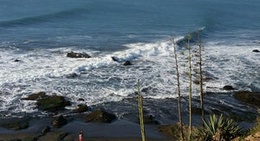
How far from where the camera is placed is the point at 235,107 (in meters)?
28.2

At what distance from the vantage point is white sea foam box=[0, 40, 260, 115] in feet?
100

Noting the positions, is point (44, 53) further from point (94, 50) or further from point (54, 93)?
point (54, 93)

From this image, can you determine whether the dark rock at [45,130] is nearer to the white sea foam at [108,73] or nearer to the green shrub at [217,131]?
the white sea foam at [108,73]

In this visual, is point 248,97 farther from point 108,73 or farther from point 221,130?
point 221,130

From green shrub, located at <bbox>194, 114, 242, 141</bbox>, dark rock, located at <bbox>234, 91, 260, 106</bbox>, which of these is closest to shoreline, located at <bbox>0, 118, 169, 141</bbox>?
green shrub, located at <bbox>194, 114, 242, 141</bbox>

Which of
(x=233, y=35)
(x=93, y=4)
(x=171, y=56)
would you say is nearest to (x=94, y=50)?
(x=171, y=56)

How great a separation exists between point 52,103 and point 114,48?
64.8 ft

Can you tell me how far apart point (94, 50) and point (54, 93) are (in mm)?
15801

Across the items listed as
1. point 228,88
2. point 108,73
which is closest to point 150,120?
point 228,88

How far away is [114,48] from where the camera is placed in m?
46.8

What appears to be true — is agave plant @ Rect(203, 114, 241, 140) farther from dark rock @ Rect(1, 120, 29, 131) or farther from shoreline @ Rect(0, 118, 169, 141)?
dark rock @ Rect(1, 120, 29, 131)

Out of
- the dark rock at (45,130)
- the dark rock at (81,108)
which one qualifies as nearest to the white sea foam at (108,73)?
the dark rock at (81,108)

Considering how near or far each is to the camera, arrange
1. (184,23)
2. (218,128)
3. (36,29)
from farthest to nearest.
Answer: (184,23) < (36,29) < (218,128)

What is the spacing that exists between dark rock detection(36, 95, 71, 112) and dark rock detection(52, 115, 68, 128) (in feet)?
6.70
